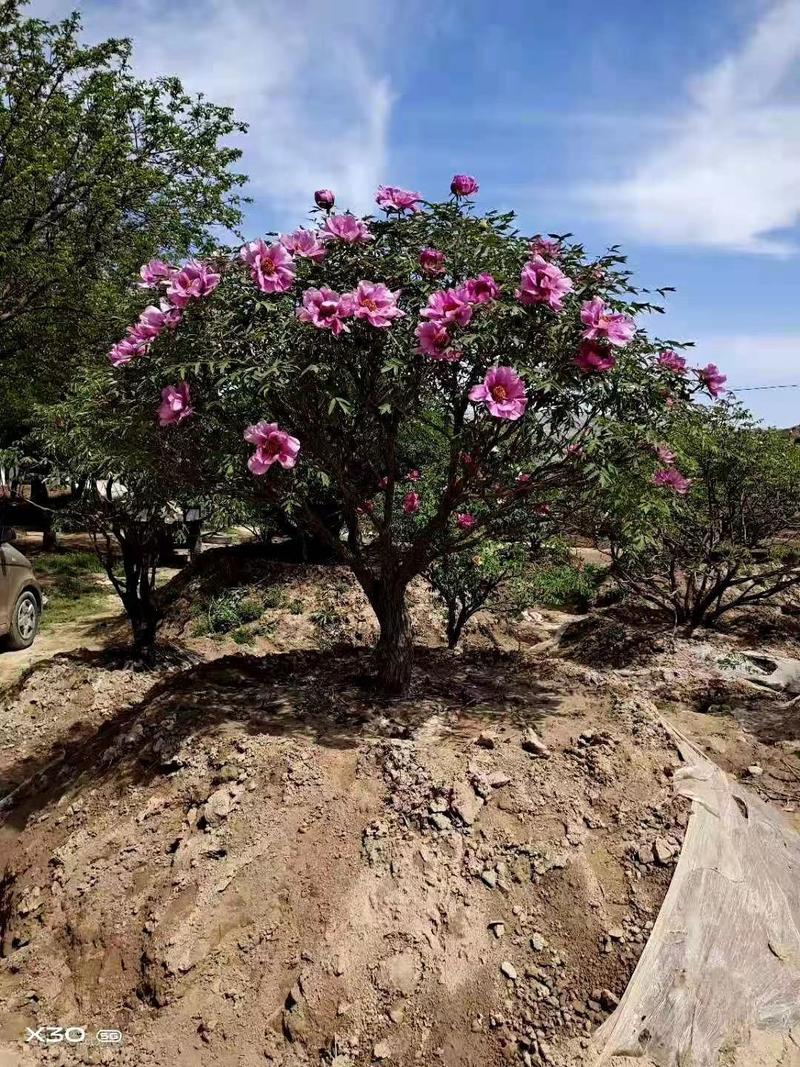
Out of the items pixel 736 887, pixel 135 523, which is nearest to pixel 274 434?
pixel 736 887

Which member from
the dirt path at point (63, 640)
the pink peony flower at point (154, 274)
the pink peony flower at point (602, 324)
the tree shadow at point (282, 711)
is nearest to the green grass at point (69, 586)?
the dirt path at point (63, 640)

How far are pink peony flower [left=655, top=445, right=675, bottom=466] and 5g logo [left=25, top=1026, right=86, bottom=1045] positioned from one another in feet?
12.9

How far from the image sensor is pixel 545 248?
3.79m

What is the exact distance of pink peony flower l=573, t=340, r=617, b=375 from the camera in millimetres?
3406

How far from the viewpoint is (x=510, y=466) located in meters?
4.48

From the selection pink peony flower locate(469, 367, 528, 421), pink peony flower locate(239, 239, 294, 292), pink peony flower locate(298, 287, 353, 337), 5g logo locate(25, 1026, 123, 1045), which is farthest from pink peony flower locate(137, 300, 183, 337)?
5g logo locate(25, 1026, 123, 1045)

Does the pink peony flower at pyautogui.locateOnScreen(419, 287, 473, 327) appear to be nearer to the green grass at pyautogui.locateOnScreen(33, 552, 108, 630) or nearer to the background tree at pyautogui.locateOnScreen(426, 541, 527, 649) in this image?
the background tree at pyautogui.locateOnScreen(426, 541, 527, 649)

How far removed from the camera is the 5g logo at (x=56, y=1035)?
291 cm

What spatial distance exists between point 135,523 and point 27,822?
4114 mm

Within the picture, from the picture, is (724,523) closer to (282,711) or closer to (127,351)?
(282,711)

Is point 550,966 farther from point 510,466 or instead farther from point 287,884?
point 510,466

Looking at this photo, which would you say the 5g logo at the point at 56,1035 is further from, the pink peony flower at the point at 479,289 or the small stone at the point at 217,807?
the pink peony flower at the point at 479,289

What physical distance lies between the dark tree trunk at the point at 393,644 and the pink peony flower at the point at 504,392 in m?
1.91

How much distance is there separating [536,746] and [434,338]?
2291mm
